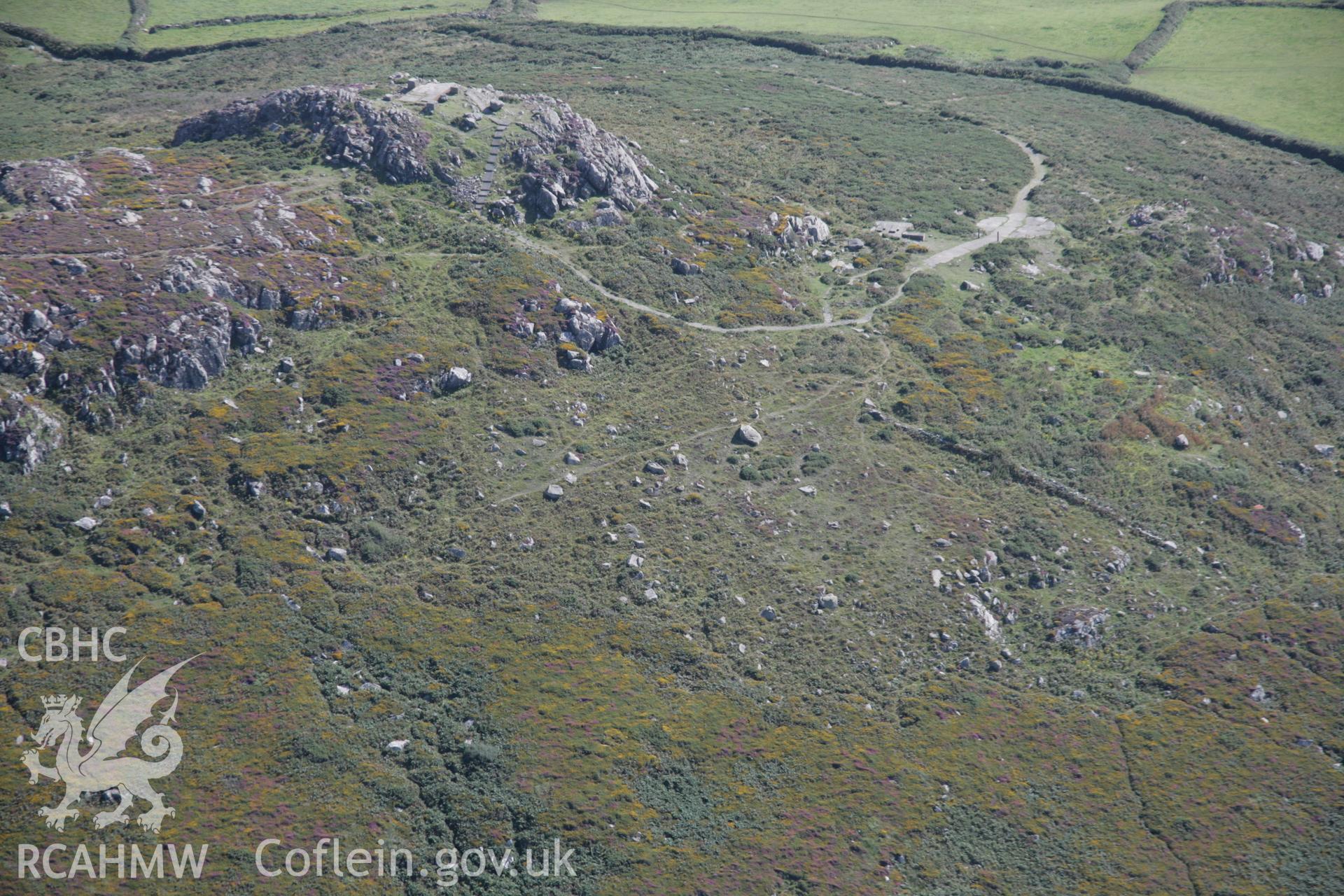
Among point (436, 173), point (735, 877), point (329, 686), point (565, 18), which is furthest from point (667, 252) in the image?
point (565, 18)

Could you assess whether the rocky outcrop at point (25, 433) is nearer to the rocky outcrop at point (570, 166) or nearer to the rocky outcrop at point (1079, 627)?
the rocky outcrop at point (570, 166)

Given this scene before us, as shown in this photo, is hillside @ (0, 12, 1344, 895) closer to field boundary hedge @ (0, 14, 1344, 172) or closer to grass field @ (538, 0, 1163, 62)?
field boundary hedge @ (0, 14, 1344, 172)

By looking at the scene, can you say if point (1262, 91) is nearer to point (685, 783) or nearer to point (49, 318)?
point (685, 783)

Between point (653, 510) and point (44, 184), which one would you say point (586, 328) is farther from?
point (44, 184)

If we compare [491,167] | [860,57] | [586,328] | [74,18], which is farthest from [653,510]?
[74,18]

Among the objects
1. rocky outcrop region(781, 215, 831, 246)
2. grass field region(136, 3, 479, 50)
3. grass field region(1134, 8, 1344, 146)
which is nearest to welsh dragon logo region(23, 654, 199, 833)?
rocky outcrop region(781, 215, 831, 246)
